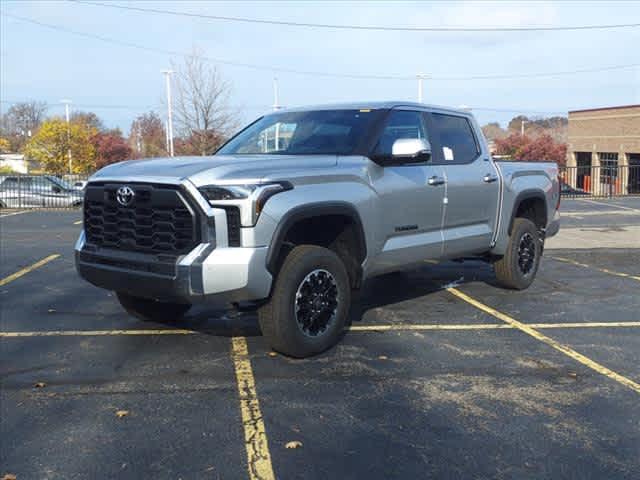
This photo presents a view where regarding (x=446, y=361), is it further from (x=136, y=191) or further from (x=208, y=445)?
(x=136, y=191)

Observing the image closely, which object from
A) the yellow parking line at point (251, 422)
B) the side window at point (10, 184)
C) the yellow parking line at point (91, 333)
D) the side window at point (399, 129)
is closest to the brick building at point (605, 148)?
the side window at point (10, 184)

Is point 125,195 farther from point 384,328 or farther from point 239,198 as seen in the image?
point 384,328

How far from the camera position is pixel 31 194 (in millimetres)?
23609

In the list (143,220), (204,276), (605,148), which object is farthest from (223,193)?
(605,148)

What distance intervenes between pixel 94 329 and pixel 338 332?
2.29 m

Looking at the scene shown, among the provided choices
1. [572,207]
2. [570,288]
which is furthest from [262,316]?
[572,207]

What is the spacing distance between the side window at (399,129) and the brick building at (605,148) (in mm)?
35993

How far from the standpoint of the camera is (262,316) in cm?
493

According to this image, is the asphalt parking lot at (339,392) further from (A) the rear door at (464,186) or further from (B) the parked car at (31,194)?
(B) the parked car at (31,194)

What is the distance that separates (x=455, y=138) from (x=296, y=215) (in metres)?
2.71

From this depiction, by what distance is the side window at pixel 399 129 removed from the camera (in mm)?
5723

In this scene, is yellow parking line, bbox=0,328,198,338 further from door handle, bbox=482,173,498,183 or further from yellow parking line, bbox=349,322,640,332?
door handle, bbox=482,173,498,183

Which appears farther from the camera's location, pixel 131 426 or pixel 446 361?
pixel 446 361

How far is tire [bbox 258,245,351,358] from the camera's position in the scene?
191 inches
